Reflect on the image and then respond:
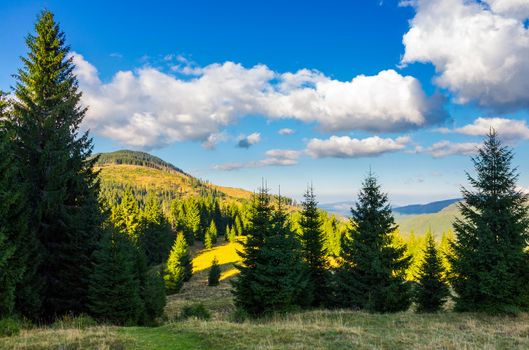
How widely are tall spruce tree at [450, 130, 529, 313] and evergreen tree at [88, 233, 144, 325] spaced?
18608mm

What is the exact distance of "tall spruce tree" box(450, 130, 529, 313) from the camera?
61.7 feet

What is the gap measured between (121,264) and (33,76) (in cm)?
1471

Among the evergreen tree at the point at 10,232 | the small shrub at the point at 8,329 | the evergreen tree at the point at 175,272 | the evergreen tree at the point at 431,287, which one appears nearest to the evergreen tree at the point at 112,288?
the evergreen tree at the point at 10,232

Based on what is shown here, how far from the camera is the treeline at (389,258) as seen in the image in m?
19.1

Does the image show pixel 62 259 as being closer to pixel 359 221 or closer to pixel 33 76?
pixel 33 76

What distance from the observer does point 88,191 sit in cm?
2358

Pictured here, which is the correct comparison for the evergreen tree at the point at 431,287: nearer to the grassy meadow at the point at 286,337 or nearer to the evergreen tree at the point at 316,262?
Result: the evergreen tree at the point at 316,262

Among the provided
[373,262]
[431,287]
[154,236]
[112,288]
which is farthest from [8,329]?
[154,236]

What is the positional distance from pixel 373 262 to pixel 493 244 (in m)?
6.82

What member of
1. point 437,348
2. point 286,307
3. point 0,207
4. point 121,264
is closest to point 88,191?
point 121,264

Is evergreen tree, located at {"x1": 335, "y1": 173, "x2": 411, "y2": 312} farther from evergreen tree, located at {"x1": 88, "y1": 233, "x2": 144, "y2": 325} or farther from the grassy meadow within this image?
evergreen tree, located at {"x1": 88, "y1": 233, "x2": 144, "y2": 325}

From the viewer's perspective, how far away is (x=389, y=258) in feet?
78.9

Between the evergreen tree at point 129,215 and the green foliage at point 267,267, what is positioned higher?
the evergreen tree at point 129,215

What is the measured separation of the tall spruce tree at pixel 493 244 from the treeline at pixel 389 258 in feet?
0.15
